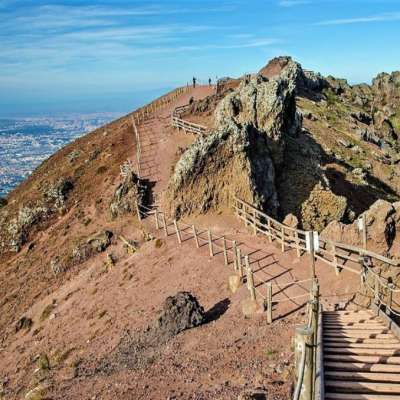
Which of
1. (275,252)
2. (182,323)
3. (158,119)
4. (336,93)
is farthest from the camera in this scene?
(336,93)

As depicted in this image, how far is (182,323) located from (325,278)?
20.4 feet

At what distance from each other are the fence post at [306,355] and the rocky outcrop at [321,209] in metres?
25.6

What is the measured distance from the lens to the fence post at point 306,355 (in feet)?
25.0

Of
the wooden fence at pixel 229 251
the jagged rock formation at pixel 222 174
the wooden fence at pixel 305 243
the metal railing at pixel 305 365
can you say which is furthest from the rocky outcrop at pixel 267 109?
the metal railing at pixel 305 365

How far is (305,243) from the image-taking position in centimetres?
2400

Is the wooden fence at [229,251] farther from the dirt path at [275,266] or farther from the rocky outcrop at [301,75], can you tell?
the rocky outcrop at [301,75]

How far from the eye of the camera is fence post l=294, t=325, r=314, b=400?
25.0 ft

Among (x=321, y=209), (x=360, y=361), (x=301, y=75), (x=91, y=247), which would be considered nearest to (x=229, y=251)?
(x=321, y=209)

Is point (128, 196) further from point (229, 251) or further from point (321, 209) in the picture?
point (321, 209)

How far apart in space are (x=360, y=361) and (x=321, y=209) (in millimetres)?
24523

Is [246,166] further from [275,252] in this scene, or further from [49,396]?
[49,396]

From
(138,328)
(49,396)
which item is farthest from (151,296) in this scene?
(49,396)

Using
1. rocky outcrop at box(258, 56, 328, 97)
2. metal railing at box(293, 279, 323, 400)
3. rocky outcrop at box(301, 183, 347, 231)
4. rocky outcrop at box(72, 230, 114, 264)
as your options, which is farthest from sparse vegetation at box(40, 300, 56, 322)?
rocky outcrop at box(258, 56, 328, 97)

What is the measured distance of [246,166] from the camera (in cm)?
3166
